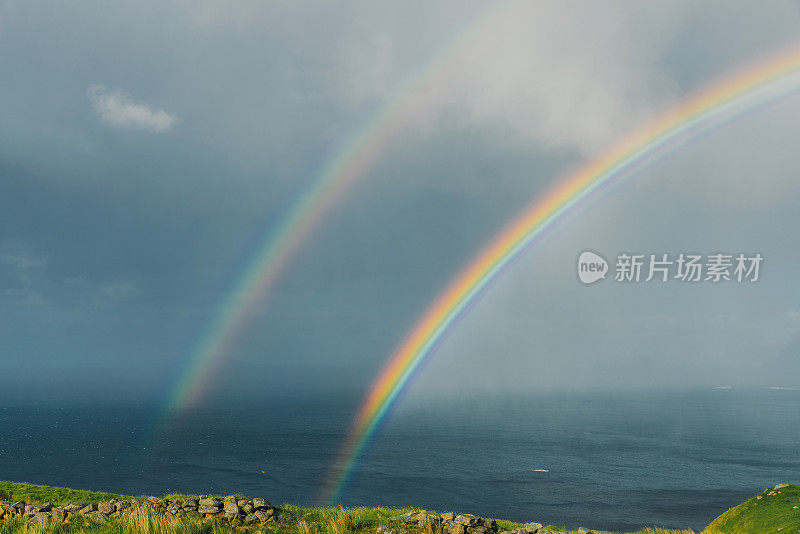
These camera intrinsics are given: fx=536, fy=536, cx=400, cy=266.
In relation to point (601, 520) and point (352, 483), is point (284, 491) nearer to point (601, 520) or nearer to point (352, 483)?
point (352, 483)

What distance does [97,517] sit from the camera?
1627 cm

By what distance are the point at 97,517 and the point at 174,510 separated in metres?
2.16

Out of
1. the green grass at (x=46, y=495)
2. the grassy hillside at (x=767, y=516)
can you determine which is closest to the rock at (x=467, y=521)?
the grassy hillside at (x=767, y=516)

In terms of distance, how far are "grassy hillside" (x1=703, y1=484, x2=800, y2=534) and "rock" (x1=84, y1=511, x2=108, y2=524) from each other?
60.7ft

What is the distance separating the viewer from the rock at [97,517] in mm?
16047

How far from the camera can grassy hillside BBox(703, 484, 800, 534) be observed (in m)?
15.0

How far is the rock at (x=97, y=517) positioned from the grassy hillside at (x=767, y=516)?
18494 millimetres

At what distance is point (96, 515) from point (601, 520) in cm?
10002

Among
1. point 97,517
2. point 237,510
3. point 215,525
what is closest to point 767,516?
point 237,510

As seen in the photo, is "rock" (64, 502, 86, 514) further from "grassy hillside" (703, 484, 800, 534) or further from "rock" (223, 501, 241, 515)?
"grassy hillside" (703, 484, 800, 534)

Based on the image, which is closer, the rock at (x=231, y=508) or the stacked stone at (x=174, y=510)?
the stacked stone at (x=174, y=510)

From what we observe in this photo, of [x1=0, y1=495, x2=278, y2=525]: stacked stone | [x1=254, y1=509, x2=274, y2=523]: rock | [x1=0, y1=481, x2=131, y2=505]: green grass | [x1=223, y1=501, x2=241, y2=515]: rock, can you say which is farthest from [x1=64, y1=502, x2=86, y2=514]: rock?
[x1=0, y1=481, x2=131, y2=505]: green grass

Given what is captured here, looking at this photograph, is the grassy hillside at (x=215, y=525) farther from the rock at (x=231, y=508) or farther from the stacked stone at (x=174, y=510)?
the rock at (x=231, y=508)

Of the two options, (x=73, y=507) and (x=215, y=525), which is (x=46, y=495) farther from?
(x=215, y=525)
